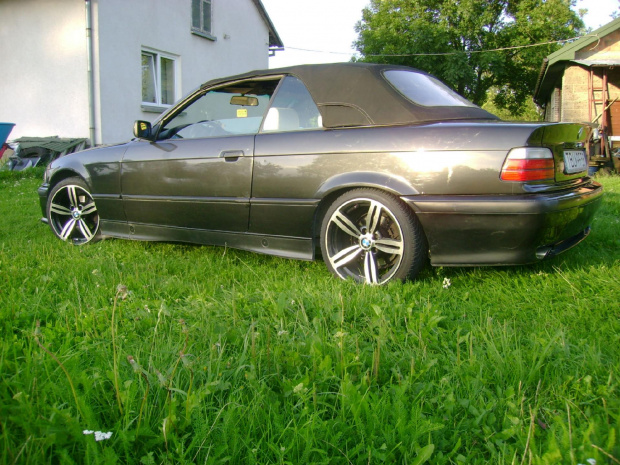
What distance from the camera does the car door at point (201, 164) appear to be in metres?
3.93

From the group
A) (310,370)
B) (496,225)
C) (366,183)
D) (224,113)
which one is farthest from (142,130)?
(310,370)

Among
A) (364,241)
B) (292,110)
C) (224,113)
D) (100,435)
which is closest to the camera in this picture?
(100,435)

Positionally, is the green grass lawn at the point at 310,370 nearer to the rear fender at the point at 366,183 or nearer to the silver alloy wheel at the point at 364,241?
the silver alloy wheel at the point at 364,241

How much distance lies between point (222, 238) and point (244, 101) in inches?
42.1

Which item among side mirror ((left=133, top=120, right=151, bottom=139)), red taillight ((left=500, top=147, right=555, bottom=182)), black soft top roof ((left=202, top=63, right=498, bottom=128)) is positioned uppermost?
black soft top roof ((left=202, top=63, right=498, bottom=128))

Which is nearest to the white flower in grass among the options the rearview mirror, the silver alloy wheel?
the silver alloy wheel

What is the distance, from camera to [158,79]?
14.0 metres

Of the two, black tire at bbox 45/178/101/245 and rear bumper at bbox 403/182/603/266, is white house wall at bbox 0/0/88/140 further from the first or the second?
rear bumper at bbox 403/182/603/266

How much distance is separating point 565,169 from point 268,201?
1858 millimetres

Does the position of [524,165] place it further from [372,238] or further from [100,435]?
[100,435]

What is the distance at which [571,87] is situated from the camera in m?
15.6

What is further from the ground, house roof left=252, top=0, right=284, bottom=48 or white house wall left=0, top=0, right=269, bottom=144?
house roof left=252, top=0, right=284, bottom=48

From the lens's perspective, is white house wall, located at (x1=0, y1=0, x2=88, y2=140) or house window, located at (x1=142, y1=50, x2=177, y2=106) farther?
house window, located at (x1=142, y1=50, x2=177, y2=106)

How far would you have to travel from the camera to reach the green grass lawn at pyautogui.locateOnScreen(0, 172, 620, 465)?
5.14ft
